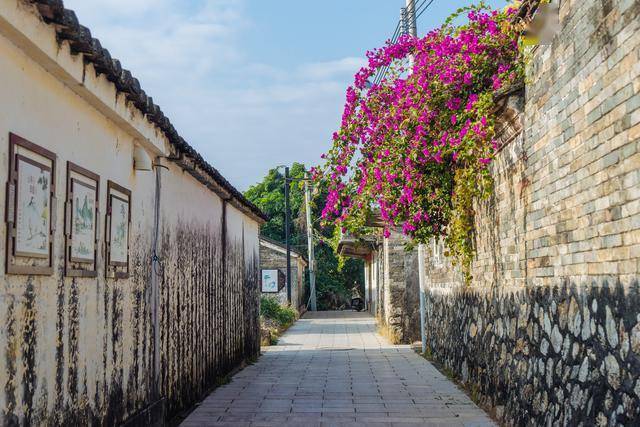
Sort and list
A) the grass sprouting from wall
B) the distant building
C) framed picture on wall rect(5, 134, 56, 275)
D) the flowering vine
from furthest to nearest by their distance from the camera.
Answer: the distant building < the grass sprouting from wall < the flowering vine < framed picture on wall rect(5, 134, 56, 275)

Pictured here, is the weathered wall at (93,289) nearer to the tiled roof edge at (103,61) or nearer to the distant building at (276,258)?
the tiled roof edge at (103,61)

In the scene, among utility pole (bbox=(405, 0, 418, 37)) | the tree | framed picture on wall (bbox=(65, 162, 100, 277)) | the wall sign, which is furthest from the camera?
the tree

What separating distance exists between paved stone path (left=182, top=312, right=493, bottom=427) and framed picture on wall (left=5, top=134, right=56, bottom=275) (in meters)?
3.94

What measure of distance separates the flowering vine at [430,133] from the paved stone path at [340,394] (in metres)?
1.83

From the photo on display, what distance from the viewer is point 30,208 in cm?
418

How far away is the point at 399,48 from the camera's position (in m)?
9.71

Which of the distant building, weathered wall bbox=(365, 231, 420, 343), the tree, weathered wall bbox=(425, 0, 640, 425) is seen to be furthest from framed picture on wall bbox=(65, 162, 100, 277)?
the tree

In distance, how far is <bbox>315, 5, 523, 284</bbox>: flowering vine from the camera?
7.86m

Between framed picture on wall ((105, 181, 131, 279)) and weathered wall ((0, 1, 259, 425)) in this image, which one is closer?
weathered wall ((0, 1, 259, 425))

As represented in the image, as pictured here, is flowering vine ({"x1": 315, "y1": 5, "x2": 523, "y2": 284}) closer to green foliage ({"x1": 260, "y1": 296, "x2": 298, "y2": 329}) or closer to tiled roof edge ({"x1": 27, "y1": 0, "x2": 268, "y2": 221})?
tiled roof edge ({"x1": 27, "y1": 0, "x2": 268, "y2": 221})

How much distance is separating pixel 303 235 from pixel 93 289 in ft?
129

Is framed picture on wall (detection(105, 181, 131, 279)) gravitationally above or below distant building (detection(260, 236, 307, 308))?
below

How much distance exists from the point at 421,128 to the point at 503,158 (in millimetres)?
1395

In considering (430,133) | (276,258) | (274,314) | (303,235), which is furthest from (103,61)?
(303,235)
